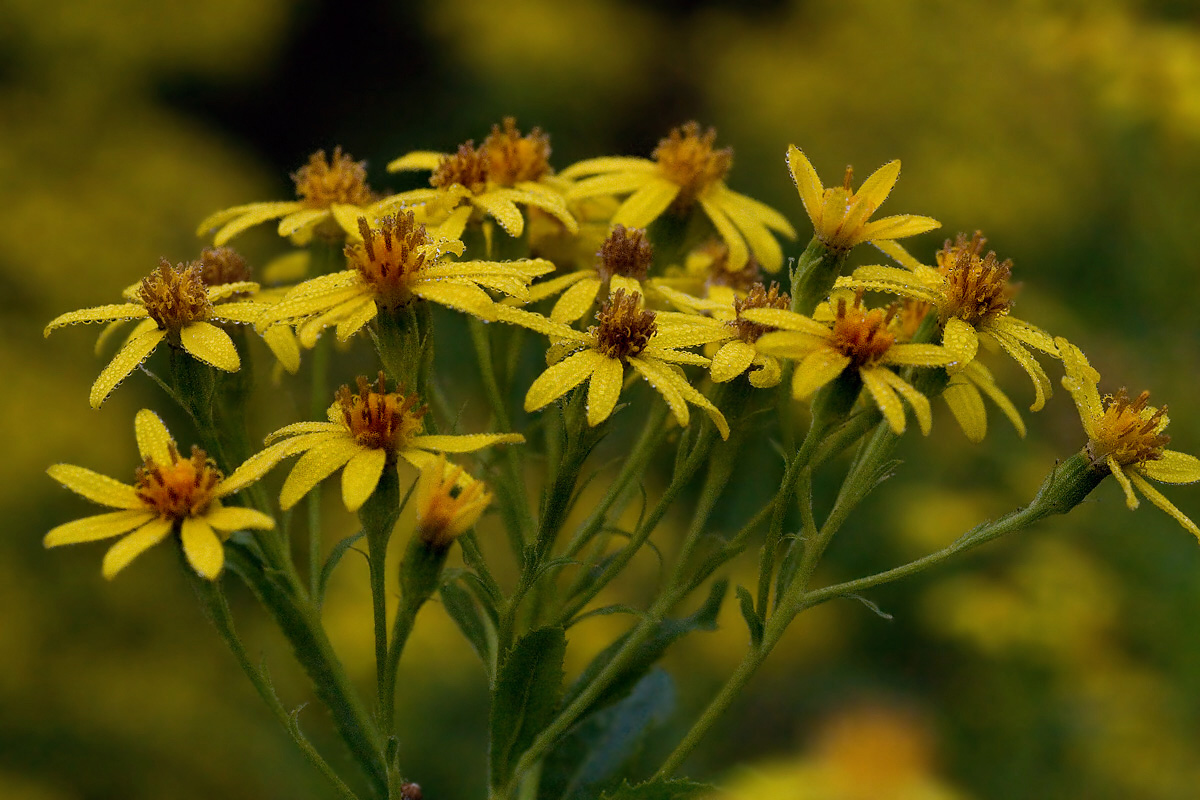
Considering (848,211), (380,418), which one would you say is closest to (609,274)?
(848,211)

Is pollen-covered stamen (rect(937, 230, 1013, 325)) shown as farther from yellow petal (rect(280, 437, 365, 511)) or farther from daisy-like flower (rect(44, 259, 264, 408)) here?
daisy-like flower (rect(44, 259, 264, 408))

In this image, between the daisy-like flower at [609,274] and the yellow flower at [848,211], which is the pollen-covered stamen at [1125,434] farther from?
the daisy-like flower at [609,274]

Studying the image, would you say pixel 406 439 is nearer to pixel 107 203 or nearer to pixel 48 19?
pixel 107 203

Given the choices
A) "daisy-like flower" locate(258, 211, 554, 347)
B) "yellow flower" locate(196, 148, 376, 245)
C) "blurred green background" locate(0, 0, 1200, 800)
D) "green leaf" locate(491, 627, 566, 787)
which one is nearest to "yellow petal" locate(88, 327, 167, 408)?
"daisy-like flower" locate(258, 211, 554, 347)

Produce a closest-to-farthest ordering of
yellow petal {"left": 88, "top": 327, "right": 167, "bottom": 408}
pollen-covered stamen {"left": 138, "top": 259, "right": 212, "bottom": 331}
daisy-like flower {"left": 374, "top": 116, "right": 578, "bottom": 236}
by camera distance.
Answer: yellow petal {"left": 88, "top": 327, "right": 167, "bottom": 408} < pollen-covered stamen {"left": 138, "top": 259, "right": 212, "bottom": 331} < daisy-like flower {"left": 374, "top": 116, "right": 578, "bottom": 236}

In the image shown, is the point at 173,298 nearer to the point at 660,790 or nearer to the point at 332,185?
the point at 332,185
